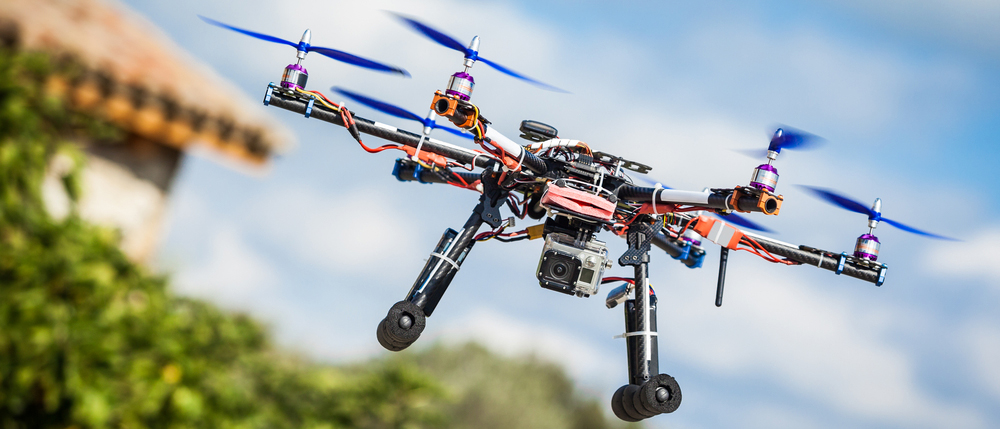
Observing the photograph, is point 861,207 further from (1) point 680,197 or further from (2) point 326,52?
(2) point 326,52

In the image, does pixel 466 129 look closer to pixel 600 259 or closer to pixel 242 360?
pixel 600 259

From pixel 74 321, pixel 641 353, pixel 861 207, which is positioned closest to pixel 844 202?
pixel 861 207

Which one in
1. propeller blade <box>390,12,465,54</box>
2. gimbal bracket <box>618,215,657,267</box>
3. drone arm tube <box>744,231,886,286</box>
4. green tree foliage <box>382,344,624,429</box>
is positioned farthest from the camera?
green tree foliage <box>382,344,624,429</box>

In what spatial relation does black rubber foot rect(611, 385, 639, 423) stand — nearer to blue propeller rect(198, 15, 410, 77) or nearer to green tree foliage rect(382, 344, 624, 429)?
blue propeller rect(198, 15, 410, 77)

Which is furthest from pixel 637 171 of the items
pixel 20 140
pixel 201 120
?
pixel 201 120

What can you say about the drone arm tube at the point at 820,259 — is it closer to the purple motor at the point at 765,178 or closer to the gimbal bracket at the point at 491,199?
the purple motor at the point at 765,178

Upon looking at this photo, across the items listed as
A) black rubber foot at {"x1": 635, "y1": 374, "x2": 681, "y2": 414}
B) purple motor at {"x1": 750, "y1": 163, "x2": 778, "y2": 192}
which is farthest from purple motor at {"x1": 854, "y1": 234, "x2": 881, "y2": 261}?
black rubber foot at {"x1": 635, "y1": 374, "x2": 681, "y2": 414}
